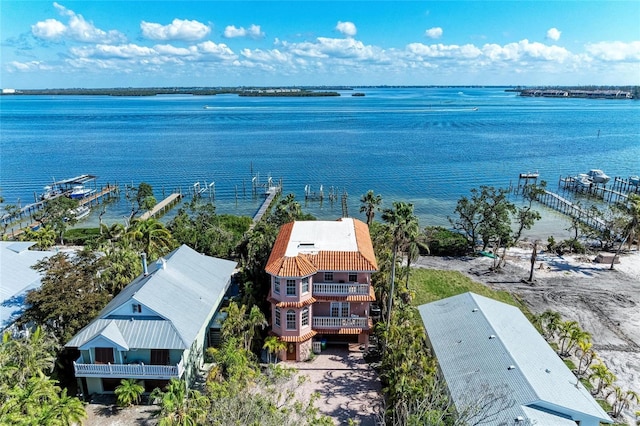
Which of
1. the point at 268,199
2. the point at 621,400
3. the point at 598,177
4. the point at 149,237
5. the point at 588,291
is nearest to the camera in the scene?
the point at 621,400

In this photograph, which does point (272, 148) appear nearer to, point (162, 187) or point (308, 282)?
point (162, 187)

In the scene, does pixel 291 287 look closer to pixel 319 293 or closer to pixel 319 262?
pixel 319 293

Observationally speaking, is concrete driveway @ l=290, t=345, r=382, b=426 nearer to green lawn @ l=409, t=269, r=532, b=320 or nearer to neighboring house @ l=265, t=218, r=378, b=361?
neighboring house @ l=265, t=218, r=378, b=361

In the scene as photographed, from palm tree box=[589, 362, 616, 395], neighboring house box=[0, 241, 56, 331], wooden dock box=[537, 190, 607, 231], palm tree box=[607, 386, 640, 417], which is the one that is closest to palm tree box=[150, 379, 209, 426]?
neighboring house box=[0, 241, 56, 331]

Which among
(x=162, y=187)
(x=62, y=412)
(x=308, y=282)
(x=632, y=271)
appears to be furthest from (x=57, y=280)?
(x=162, y=187)

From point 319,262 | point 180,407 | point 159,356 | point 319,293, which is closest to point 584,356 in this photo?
point 319,293
